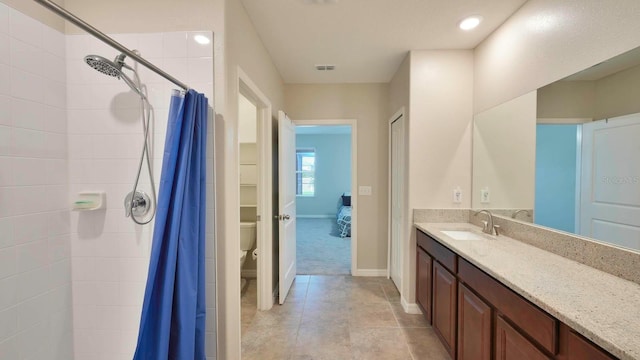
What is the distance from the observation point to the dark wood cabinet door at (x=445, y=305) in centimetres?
170

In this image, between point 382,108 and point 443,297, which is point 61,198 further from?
point 382,108

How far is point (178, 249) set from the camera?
4.05 feet

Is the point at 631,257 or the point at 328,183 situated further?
the point at 328,183

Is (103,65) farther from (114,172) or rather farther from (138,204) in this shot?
(138,204)

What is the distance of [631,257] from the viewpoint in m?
1.13

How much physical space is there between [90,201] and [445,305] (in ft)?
7.70

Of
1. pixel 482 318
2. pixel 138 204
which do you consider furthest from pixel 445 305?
pixel 138 204

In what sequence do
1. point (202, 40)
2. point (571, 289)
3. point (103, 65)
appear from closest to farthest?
point (571, 289), point (103, 65), point (202, 40)

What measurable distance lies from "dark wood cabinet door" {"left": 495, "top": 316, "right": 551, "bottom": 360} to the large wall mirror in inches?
26.0

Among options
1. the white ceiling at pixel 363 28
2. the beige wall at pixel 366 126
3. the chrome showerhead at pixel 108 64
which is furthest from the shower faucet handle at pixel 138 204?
the beige wall at pixel 366 126

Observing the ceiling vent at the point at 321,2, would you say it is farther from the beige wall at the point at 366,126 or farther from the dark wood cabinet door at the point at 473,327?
the dark wood cabinet door at the point at 473,327

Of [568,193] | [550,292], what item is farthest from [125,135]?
[568,193]

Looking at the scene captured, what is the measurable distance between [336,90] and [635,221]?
2.81 metres

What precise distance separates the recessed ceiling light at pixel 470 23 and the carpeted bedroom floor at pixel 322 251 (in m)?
2.94
